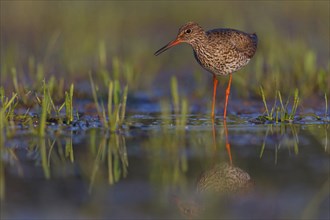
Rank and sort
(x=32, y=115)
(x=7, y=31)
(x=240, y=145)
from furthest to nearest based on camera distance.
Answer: (x=7, y=31), (x=32, y=115), (x=240, y=145)

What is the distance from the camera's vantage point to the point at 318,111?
9.20 m

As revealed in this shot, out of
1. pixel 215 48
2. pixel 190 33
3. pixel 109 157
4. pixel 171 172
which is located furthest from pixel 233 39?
pixel 171 172

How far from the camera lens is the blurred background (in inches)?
413

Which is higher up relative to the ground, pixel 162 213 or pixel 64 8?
pixel 64 8

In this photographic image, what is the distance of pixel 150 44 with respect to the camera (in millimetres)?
13922

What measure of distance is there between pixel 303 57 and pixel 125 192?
624 cm

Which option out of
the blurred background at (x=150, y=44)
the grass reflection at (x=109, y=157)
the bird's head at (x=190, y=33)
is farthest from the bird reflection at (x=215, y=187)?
the bird's head at (x=190, y=33)

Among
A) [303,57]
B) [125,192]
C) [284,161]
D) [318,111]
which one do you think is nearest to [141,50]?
[303,57]

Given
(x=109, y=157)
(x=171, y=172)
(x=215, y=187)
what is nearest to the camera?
(x=215, y=187)

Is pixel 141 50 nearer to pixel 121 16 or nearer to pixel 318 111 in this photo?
pixel 121 16

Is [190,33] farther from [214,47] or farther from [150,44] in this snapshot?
[150,44]

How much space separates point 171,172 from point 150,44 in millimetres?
8008

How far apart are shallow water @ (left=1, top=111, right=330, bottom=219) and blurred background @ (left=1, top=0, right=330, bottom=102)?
167 cm

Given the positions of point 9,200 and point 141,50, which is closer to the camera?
point 9,200
